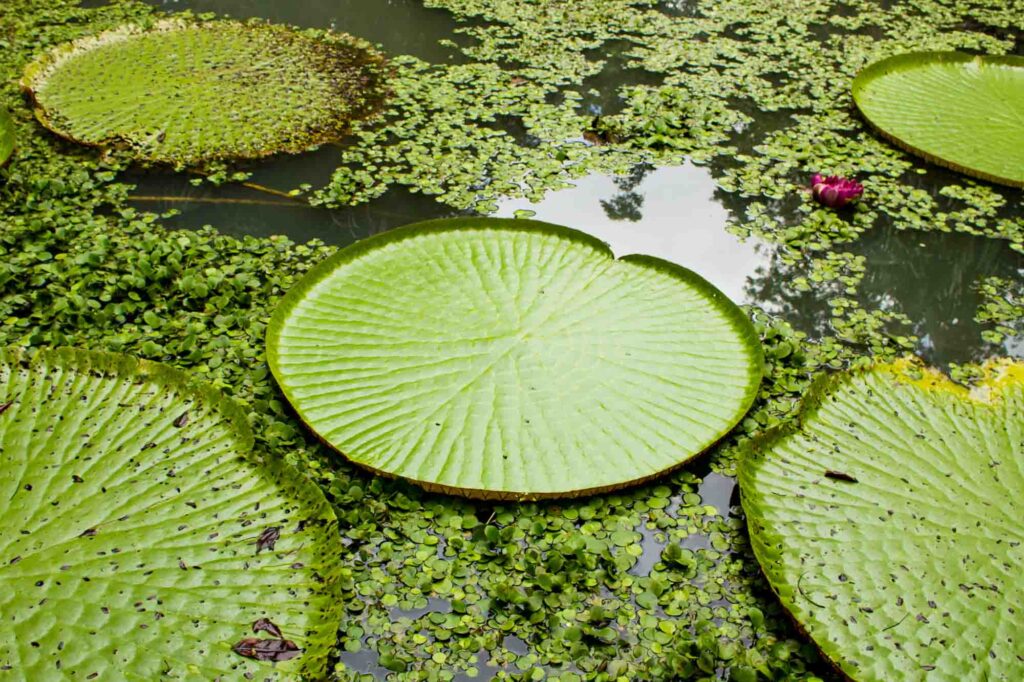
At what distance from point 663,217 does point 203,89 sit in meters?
2.18

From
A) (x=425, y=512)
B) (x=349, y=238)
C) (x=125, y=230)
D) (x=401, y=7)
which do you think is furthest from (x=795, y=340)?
(x=401, y=7)

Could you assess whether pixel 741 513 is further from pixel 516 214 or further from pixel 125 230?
pixel 125 230

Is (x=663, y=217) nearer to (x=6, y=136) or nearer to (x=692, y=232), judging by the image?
(x=692, y=232)

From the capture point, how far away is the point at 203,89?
11.8ft

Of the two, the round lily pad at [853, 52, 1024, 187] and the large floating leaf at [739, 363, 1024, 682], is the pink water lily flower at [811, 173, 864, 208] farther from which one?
the large floating leaf at [739, 363, 1024, 682]

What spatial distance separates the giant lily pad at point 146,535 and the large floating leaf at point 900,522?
0.99m

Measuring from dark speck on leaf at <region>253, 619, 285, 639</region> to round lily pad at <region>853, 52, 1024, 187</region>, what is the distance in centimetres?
315

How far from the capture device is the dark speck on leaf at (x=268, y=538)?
164 centimetres

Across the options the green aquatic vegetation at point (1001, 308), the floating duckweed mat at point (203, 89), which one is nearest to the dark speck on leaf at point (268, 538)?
the floating duckweed mat at point (203, 89)

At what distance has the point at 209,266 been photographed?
2670 mm

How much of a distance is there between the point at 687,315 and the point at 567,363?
1.46 ft

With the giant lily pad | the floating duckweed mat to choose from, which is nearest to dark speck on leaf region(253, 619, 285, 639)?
Result: the giant lily pad

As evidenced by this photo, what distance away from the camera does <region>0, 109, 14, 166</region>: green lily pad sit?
3090mm

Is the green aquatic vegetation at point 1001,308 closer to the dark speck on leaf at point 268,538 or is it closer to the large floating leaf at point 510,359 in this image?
the large floating leaf at point 510,359
